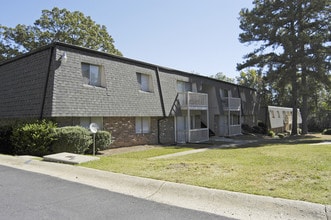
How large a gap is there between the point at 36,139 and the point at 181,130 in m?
11.5

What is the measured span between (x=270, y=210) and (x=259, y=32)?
90.5 feet

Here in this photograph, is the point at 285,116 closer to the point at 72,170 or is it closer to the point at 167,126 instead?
the point at 167,126

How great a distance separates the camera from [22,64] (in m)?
15.6

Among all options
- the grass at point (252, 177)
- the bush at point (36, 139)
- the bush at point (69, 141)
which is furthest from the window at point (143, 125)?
the grass at point (252, 177)

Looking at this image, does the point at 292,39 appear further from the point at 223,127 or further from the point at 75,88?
the point at 75,88

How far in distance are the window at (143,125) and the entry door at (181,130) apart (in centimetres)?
321

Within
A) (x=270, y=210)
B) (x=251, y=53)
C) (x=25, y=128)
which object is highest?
(x=251, y=53)

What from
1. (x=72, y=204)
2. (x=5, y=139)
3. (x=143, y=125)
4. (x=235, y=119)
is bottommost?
(x=72, y=204)

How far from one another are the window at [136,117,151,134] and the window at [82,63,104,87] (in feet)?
12.2

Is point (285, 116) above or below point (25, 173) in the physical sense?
above

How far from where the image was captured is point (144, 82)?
61.3 feet

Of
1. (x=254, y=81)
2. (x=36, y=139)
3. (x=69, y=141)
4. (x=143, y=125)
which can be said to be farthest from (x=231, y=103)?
(x=254, y=81)

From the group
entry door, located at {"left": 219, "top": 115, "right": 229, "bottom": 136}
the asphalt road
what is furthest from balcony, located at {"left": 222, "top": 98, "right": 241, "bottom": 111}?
the asphalt road

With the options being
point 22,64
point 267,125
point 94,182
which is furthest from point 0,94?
point 267,125
